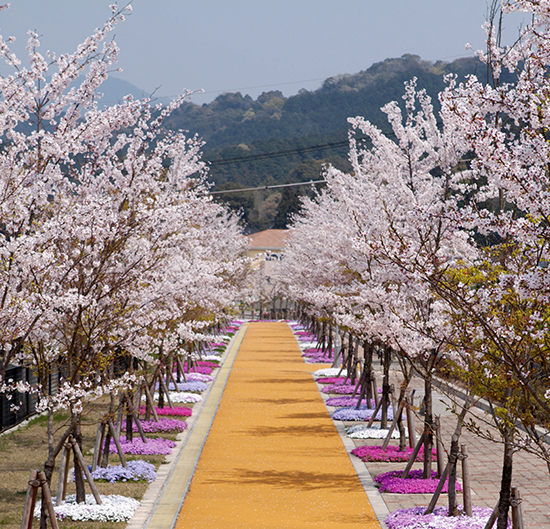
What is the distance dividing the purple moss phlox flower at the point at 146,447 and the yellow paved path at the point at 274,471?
0.88 metres

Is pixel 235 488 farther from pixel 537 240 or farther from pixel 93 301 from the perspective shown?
pixel 537 240

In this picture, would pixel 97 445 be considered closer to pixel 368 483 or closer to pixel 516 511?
pixel 368 483

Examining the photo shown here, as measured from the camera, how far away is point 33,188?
744 cm

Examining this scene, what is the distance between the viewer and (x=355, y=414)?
59.4 ft

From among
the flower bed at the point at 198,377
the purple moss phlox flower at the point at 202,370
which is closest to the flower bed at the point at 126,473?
the flower bed at the point at 198,377

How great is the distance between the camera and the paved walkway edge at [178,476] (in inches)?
384

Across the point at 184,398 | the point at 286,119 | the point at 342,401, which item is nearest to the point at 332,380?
the point at 342,401

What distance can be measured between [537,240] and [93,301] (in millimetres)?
5469

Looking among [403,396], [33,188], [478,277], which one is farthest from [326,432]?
[33,188]

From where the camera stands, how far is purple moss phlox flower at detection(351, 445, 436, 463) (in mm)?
13555

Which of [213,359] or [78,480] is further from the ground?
[78,480]

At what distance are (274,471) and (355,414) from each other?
5783 millimetres

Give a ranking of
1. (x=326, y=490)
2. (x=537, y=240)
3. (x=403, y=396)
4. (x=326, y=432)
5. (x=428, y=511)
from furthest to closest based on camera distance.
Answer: (x=326, y=432) → (x=403, y=396) → (x=326, y=490) → (x=428, y=511) → (x=537, y=240)

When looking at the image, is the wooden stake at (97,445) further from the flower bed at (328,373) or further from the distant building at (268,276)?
the distant building at (268,276)
